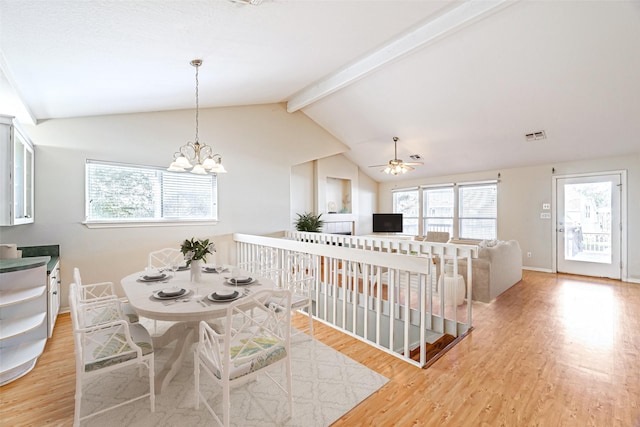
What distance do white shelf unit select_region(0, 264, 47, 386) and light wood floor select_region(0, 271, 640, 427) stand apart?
0.14 meters

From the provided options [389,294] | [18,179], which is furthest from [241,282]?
[18,179]

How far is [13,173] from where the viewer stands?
2.63m

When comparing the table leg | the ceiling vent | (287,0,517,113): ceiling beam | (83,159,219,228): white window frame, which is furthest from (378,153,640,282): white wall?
the table leg

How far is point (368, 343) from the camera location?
2.91 metres

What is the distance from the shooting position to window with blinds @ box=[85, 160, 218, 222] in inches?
155

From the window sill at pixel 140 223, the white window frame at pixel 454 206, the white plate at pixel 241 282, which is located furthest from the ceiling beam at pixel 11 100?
the white window frame at pixel 454 206

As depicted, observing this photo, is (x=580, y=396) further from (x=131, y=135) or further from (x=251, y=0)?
(x=131, y=135)

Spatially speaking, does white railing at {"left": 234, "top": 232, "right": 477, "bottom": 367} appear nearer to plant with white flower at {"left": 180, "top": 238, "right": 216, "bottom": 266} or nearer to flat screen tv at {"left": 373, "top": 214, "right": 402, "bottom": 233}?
plant with white flower at {"left": 180, "top": 238, "right": 216, "bottom": 266}

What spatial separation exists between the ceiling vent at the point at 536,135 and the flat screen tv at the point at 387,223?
3745mm

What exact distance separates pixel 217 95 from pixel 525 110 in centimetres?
497

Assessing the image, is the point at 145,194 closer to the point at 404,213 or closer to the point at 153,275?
the point at 153,275

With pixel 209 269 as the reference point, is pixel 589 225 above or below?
above

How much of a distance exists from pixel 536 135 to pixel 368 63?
11.8 ft

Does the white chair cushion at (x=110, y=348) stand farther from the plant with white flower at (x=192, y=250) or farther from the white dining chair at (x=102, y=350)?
the plant with white flower at (x=192, y=250)
